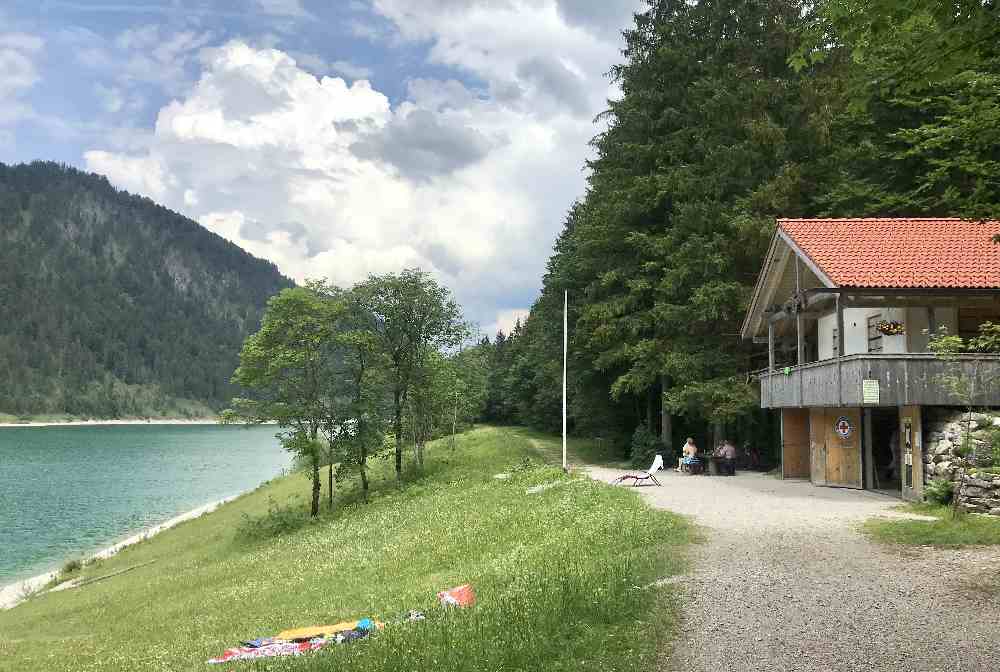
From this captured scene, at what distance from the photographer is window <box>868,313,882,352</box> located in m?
26.4

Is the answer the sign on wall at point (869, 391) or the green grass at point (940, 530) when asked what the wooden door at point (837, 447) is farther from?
the green grass at point (940, 530)

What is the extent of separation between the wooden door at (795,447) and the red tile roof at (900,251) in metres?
7.23

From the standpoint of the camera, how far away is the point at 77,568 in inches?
1180

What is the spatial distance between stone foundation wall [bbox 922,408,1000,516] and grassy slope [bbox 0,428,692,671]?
6.54 m

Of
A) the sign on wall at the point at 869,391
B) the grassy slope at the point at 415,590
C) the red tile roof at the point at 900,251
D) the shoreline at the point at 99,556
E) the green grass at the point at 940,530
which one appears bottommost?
the shoreline at the point at 99,556

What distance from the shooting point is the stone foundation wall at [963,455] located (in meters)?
16.6

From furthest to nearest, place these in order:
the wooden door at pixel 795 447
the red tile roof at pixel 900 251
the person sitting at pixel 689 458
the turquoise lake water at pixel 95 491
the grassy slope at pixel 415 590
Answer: the turquoise lake water at pixel 95 491 → the person sitting at pixel 689 458 → the wooden door at pixel 795 447 → the red tile roof at pixel 900 251 → the grassy slope at pixel 415 590

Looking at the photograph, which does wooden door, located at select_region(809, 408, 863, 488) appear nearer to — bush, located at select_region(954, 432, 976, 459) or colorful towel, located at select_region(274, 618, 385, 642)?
bush, located at select_region(954, 432, 976, 459)

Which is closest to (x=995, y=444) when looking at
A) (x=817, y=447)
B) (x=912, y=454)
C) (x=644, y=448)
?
(x=912, y=454)

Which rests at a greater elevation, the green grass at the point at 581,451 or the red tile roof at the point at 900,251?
the red tile roof at the point at 900,251

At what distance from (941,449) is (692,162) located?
21.3 m

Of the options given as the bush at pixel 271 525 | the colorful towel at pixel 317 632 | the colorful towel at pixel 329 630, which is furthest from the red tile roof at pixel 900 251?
the bush at pixel 271 525

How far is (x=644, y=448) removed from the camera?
37.1 meters

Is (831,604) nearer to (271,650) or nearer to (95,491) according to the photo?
(271,650)
